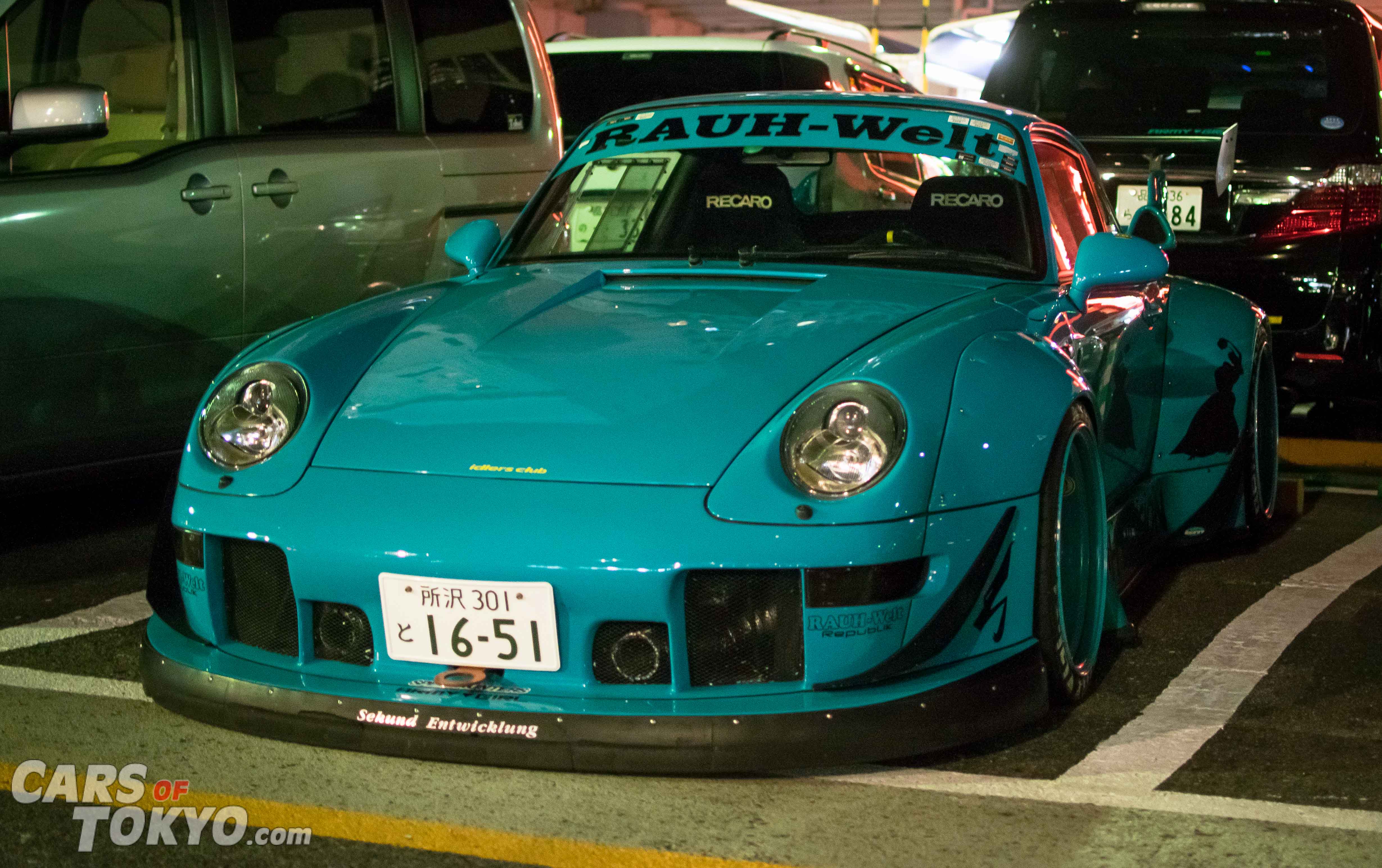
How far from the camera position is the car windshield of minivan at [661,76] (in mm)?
8969

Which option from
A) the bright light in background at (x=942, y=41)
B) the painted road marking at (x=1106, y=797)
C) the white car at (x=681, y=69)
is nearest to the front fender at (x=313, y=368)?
the painted road marking at (x=1106, y=797)

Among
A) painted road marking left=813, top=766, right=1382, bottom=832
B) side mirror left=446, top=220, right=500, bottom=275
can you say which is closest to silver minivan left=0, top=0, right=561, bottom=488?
side mirror left=446, top=220, right=500, bottom=275

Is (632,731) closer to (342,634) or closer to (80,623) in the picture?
(342,634)

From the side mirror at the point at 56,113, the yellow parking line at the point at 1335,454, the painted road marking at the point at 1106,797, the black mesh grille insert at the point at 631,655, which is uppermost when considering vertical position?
the side mirror at the point at 56,113

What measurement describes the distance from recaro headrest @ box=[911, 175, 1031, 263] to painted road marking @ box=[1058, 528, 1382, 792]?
1.05m

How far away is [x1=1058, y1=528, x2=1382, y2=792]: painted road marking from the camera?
3211mm

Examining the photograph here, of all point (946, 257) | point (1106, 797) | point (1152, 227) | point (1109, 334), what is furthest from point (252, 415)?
point (1152, 227)

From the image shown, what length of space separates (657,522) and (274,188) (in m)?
2.89

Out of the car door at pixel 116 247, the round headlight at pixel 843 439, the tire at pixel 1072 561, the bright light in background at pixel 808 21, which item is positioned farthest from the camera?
the bright light in background at pixel 808 21

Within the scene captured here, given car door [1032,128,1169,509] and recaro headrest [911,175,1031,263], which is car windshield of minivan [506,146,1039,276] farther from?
car door [1032,128,1169,509]

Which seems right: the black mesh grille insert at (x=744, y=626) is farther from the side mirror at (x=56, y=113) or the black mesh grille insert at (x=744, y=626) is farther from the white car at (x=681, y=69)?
the white car at (x=681, y=69)

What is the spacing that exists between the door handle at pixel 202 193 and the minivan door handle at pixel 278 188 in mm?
106

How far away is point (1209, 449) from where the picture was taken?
488 centimetres

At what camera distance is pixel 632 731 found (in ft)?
9.53
